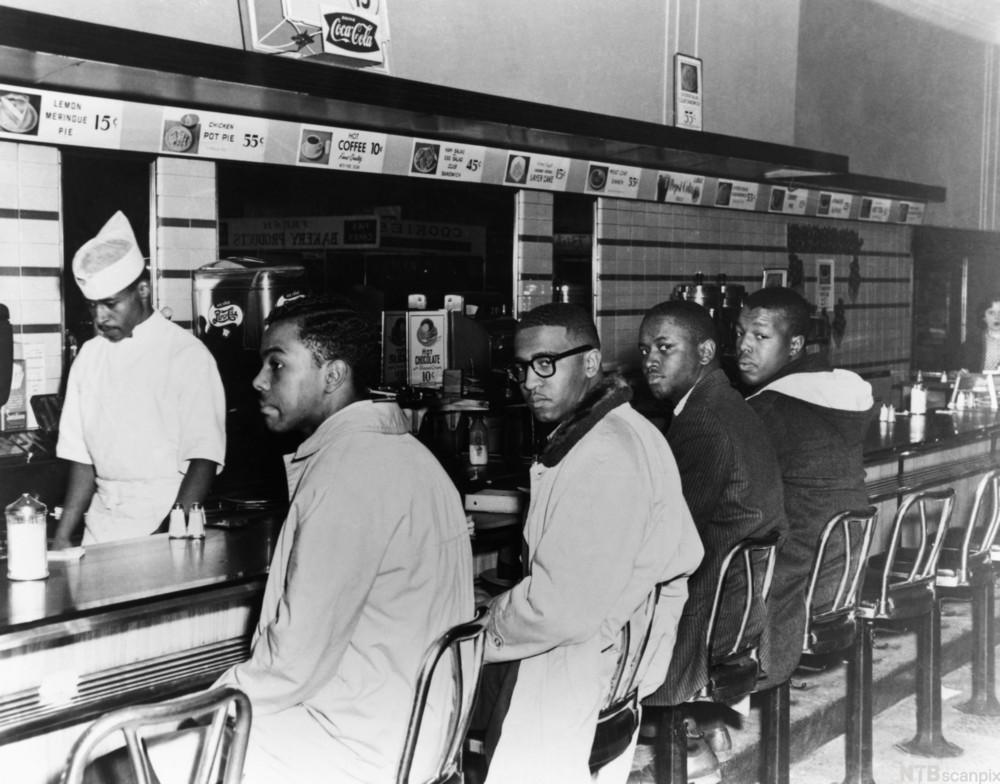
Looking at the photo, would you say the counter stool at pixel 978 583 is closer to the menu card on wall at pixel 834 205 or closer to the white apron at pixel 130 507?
the white apron at pixel 130 507

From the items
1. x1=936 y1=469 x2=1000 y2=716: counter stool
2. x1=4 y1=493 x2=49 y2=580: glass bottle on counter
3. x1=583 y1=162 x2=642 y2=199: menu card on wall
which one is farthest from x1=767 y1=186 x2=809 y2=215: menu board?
x1=4 y1=493 x2=49 y2=580: glass bottle on counter

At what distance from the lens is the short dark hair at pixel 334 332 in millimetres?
2244

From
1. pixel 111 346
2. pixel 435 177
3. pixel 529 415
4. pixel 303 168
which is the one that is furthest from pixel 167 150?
pixel 529 415

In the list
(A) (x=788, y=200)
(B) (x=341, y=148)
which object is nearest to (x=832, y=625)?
(B) (x=341, y=148)

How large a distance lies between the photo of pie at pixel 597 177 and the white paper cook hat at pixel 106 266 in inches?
129

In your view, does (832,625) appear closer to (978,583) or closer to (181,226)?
(978,583)

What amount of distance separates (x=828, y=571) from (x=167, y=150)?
3046mm

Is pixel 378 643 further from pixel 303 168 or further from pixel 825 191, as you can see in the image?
pixel 825 191

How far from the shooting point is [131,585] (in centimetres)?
264

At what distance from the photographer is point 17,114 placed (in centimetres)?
401

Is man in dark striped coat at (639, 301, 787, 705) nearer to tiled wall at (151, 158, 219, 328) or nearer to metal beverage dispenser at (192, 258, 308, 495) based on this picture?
metal beverage dispenser at (192, 258, 308, 495)

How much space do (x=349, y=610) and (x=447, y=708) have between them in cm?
35

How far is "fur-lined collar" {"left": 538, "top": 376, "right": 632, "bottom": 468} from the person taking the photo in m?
2.40

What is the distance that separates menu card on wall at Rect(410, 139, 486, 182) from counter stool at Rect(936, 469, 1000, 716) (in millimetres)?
2924
